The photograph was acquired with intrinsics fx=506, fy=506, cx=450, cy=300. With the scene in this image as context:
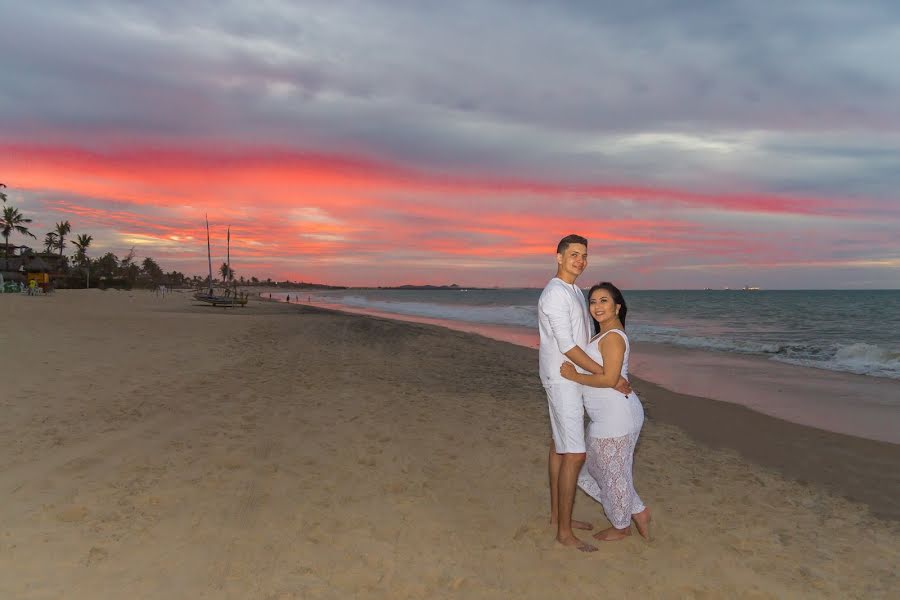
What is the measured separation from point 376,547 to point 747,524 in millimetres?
3537

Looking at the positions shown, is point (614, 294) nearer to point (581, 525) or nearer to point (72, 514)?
point (581, 525)

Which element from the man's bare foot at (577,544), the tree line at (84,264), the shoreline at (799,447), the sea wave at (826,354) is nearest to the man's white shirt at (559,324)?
the man's bare foot at (577,544)

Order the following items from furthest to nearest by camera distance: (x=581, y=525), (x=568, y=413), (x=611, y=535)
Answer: (x=581, y=525), (x=611, y=535), (x=568, y=413)

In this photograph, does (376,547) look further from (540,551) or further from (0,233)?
(0,233)

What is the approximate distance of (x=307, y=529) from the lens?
14.5 feet

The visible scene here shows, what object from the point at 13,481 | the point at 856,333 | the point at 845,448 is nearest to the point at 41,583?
the point at 13,481

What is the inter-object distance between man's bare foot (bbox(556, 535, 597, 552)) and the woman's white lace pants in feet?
0.98

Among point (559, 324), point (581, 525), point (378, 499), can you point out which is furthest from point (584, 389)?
point (378, 499)

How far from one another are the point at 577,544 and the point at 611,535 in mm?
371

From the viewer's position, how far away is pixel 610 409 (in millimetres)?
4098

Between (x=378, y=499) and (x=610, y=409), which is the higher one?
(x=610, y=409)

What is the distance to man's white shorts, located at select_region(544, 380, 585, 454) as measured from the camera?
157 inches

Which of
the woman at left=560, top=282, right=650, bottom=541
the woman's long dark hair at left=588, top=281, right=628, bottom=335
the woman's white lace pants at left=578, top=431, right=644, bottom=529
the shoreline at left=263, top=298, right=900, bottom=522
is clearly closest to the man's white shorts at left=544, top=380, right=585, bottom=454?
the woman at left=560, top=282, right=650, bottom=541

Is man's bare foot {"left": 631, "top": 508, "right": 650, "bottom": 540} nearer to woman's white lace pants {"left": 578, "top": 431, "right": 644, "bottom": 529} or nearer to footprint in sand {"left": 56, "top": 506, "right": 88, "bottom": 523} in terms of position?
woman's white lace pants {"left": 578, "top": 431, "right": 644, "bottom": 529}
